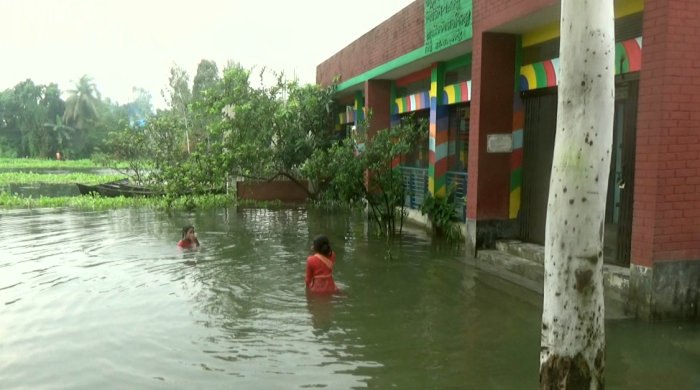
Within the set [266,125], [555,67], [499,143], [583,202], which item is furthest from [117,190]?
[583,202]

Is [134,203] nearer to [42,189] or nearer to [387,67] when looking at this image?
[387,67]

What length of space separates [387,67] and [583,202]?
11396 millimetres

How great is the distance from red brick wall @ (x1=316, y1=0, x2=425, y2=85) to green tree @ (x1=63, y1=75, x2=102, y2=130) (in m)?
52.7

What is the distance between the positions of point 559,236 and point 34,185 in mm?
34456

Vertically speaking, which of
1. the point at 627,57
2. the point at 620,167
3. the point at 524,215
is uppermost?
the point at 627,57

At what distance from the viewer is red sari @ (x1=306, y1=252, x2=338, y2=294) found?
7.65 metres

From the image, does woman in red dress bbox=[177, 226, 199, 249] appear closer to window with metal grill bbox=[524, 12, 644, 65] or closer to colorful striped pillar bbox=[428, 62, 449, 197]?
colorful striped pillar bbox=[428, 62, 449, 197]

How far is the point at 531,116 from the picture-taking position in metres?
10.5

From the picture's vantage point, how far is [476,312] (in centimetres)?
716

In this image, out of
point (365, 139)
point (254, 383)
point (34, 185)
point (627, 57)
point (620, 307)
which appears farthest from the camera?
point (34, 185)

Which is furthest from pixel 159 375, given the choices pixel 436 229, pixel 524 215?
pixel 436 229

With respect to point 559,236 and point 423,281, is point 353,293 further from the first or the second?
point 559,236

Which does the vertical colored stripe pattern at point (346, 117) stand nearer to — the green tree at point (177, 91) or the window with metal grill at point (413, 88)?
the window with metal grill at point (413, 88)

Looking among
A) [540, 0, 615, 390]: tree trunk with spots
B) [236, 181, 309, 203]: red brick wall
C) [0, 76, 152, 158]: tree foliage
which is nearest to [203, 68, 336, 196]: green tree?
[236, 181, 309, 203]: red brick wall
